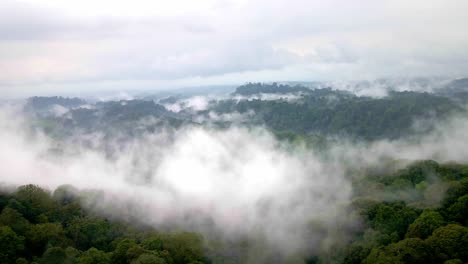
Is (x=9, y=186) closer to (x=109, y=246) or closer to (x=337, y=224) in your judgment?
(x=109, y=246)

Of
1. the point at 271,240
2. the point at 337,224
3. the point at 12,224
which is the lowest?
the point at 271,240

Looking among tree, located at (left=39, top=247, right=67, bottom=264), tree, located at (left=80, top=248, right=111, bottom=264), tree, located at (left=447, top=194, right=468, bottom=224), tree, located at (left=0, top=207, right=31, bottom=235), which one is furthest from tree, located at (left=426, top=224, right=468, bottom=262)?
tree, located at (left=0, top=207, right=31, bottom=235)

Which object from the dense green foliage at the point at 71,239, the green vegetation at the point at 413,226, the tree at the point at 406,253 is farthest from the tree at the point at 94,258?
the tree at the point at 406,253

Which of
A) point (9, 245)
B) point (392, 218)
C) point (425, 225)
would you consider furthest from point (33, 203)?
point (425, 225)

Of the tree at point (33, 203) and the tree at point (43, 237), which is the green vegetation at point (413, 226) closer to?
the tree at point (43, 237)

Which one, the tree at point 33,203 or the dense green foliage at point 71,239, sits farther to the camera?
the tree at point 33,203

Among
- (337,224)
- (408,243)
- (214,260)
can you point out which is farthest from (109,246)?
(408,243)
